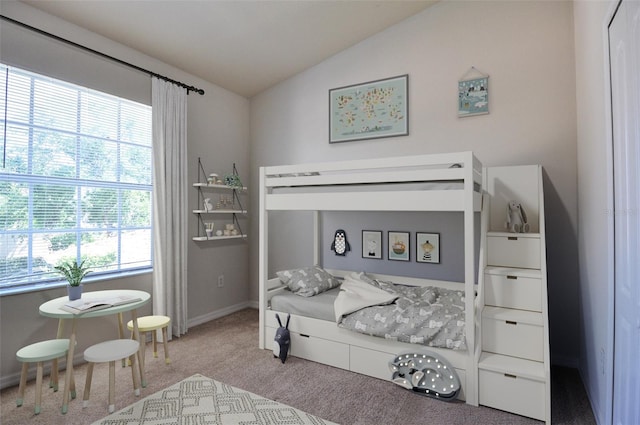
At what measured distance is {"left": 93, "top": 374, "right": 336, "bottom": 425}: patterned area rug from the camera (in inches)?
81.4

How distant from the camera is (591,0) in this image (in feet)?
6.93

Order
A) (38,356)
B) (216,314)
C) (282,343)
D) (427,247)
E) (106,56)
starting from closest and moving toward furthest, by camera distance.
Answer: (38,356)
(282,343)
(106,56)
(427,247)
(216,314)

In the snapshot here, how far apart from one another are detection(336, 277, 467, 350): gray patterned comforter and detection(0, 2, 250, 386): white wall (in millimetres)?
1857

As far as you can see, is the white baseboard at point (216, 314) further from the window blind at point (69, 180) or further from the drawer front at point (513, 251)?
the drawer front at point (513, 251)

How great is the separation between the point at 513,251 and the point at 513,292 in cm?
32

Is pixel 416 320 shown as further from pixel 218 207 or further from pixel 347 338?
pixel 218 207

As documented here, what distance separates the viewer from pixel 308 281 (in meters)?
3.24

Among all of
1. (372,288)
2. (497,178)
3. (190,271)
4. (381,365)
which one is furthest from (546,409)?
(190,271)

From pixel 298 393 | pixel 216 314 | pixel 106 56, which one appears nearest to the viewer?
pixel 298 393

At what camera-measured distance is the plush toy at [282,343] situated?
2865 mm

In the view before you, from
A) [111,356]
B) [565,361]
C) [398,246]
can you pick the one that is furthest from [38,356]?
[565,361]

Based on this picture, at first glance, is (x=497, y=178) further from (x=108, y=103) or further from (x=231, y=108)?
(x=108, y=103)

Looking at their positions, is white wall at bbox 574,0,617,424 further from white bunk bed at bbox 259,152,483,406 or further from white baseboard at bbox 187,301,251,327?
white baseboard at bbox 187,301,251,327

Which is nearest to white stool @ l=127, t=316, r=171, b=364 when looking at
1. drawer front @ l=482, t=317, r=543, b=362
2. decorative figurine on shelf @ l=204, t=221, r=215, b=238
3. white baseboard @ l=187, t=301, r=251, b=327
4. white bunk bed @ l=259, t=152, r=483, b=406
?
white bunk bed @ l=259, t=152, r=483, b=406
